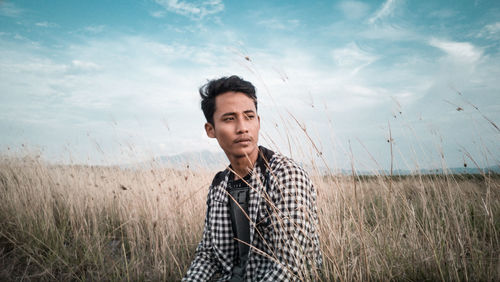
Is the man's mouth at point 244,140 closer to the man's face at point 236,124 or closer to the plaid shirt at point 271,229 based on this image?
the man's face at point 236,124

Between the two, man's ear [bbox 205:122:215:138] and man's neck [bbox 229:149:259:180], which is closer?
man's neck [bbox 229:149:259:180]

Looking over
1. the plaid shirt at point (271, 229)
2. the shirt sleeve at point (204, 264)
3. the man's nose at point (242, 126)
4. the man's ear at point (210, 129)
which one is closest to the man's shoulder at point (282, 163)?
the plaid shirt at point (271, 229)

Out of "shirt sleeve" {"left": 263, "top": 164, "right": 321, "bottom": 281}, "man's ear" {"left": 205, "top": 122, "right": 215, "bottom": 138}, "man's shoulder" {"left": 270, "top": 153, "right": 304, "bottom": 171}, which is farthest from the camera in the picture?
"man's ear" {"left": 205, "top": 122, "right": 215, "bottom": 138}

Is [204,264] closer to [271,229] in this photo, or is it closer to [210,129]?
[271,229]

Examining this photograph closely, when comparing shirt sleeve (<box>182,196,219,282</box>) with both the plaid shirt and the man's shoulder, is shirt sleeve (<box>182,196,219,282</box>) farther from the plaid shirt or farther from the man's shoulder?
the man's shoulder

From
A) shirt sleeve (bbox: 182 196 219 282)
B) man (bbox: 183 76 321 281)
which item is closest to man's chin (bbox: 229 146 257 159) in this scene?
man (bbox: 183 76 321 281)

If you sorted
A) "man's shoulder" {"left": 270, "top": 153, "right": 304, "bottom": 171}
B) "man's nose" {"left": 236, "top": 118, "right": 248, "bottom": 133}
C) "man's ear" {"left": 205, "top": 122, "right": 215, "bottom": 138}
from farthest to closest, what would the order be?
"man's ear" {"left": 205, "top": 122, "right": 215, "bottom": 138}, "man's nose" {"left": 236, "top": 118, "right": 248, "bottom": 133}, "man's shoulder" {"left": 270, "top": 153, "right": 304, "bottom": 171}

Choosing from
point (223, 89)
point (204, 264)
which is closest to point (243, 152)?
point (223, 89)

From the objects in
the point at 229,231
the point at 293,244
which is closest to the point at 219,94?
the point at 229,231

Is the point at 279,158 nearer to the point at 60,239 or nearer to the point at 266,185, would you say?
the point at 266,185

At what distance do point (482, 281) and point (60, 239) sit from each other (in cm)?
401

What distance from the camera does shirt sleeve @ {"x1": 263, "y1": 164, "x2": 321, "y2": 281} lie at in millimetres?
1300

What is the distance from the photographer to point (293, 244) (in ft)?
4.34

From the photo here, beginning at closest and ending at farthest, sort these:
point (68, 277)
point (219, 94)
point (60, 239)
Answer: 1. point (219, 94)
2. point (68, 277)
3. point (60, 239)
